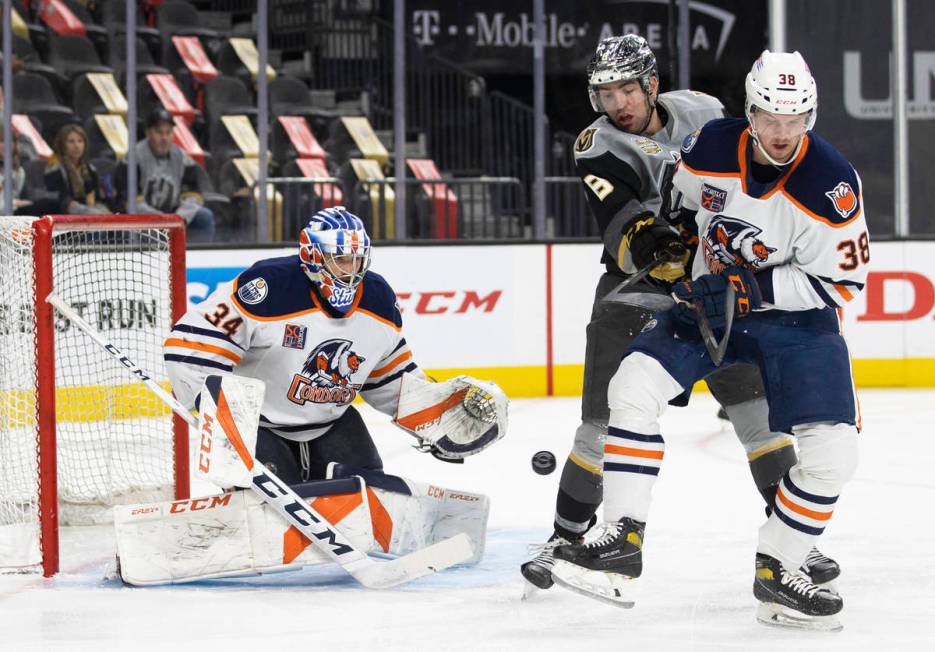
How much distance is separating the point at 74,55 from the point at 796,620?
19.9 feet

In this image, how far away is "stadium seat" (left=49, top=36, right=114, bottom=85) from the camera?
7.99 m

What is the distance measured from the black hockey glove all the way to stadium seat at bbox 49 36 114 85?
220 inches

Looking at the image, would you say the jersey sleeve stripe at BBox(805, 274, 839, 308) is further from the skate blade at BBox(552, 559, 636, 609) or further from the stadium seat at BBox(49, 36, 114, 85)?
the stadium seat at BBox(49, 36, 114, 85)

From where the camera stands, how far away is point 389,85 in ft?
27.6

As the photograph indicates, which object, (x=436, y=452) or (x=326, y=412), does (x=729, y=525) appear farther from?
(x=326, y=412)

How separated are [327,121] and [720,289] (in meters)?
5.49

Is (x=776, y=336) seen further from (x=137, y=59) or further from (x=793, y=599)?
(x=137, y=59)

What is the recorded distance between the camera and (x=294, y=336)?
3473 millimetres

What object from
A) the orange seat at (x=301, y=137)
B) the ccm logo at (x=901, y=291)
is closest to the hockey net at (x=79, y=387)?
the orange seat at (x=301, y=137)

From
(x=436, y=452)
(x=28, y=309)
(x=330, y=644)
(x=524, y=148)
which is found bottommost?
(x=330, y=644)

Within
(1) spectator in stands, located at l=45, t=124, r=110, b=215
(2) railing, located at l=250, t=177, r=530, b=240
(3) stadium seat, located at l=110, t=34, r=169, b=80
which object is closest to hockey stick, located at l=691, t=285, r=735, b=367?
(2) railing, located at l=250, t=177, r=530, b=240

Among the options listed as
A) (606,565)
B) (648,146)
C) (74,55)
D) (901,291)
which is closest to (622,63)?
(648,146)

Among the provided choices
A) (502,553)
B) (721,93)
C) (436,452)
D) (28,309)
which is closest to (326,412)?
(436,452)

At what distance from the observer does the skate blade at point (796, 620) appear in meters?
2.93
